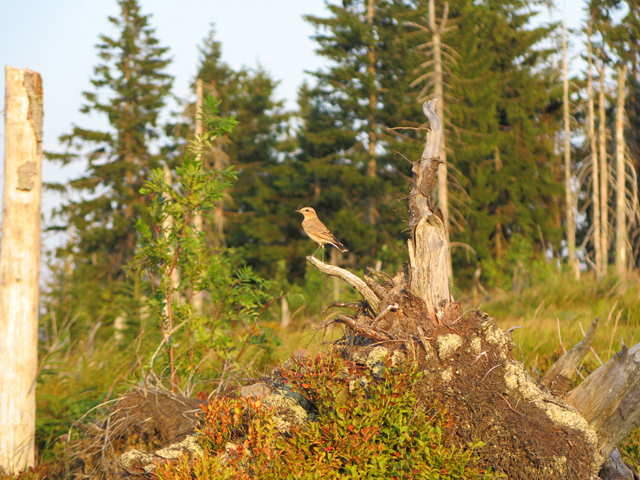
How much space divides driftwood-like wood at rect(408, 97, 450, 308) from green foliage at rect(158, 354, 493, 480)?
84 cm

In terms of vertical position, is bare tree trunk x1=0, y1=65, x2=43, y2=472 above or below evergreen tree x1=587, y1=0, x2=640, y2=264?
below

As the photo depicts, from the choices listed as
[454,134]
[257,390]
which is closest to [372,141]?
[454,134]

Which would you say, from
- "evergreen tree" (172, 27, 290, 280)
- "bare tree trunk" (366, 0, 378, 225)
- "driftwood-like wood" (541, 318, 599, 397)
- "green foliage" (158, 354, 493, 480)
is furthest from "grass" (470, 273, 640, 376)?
"evergreen tree" (172, 27, 290, 280)

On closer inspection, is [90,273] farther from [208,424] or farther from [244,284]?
[208,424]

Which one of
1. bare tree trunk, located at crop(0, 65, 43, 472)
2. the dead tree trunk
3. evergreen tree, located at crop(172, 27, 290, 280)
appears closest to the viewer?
the dead tree trunk

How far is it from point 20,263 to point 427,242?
13.7 feet

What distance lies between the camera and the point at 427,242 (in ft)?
14.0

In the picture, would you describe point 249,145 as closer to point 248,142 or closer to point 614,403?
point 248,142

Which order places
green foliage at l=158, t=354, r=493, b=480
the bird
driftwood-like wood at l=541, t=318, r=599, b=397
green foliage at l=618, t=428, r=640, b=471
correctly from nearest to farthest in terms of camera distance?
1. green foliage at l=158, t=354, r=493, b=480
2. driftwood-like wood at l=541, t=318, r=599, b=397
3. green foliage at l=618, t=428, r=640, b=471
4. the bird

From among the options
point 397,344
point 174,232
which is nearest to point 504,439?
point 397,344

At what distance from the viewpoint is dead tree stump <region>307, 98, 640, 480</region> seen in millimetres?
3445

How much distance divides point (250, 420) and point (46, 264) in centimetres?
1134

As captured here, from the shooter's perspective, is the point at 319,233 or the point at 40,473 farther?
the point at 319,233

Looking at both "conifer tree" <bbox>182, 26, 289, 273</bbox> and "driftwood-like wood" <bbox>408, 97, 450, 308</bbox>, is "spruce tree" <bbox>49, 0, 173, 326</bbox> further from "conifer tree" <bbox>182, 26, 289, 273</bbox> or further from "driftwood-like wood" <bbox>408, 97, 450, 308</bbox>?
"driftwood-like wood" <bbox>408, 97, 450, 308</bbox>
